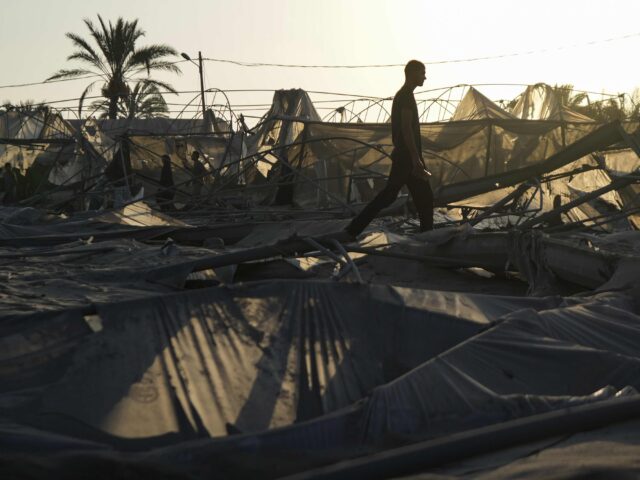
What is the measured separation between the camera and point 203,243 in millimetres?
8328

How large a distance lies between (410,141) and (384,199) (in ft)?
1.74

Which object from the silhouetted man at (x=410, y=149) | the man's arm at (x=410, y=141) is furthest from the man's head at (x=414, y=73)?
the man's arm at (x=410, y=141)

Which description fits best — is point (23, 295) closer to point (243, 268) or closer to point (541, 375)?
point (243, 268)

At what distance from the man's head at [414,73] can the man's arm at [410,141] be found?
0.20 metres

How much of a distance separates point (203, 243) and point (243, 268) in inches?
124

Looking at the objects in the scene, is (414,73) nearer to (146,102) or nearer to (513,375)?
(513,375)

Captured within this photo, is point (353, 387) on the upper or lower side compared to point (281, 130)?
lower

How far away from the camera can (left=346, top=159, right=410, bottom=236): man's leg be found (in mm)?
6242

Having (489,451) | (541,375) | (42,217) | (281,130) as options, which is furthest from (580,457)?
(281,130)

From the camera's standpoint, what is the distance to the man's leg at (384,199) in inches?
246

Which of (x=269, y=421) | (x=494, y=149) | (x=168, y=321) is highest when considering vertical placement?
(x=494, y=149)

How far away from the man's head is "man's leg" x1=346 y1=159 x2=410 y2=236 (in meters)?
0.56

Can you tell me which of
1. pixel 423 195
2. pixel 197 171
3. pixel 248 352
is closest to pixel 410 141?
pixel 423 195

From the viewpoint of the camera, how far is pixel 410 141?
6.75m
